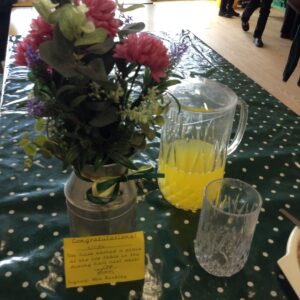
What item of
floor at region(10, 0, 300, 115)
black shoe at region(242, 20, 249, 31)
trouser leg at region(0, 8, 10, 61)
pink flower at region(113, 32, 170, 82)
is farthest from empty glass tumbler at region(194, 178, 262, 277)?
black shoe at region(242, 20, 249, 31)

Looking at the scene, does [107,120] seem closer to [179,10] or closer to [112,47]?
[112,47]

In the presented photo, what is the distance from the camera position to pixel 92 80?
1.31 feet

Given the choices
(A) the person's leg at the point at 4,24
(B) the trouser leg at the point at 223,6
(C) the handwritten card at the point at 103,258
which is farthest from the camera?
(B) the trouser leg at the point at 223,6

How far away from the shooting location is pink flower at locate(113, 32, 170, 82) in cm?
40

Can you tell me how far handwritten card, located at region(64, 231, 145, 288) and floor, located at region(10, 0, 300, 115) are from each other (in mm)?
1311

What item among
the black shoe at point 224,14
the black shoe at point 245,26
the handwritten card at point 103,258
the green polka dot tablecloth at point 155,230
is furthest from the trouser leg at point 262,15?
the handwritten card at point 103,258

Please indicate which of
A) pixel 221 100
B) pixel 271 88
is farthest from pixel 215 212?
pixel 271 88

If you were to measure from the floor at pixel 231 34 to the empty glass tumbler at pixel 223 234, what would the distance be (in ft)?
4.13

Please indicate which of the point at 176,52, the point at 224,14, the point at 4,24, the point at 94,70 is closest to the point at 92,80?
the point at 94,70

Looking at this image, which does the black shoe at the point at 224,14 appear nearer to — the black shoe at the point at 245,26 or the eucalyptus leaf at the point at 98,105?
the black shoe at the point at 245,26

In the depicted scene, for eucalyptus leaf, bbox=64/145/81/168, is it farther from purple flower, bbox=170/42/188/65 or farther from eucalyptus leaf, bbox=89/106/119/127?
purple flower, bbox=170/42/188/65

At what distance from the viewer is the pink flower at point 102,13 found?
0.39 meters

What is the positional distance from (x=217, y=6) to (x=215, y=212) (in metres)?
3.84

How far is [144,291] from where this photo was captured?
54cm
